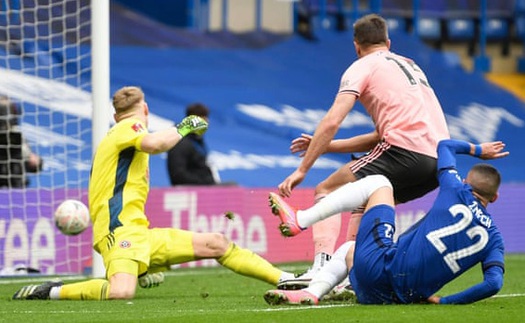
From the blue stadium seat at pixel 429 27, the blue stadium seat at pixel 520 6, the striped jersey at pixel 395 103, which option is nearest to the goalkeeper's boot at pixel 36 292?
the striped jersey at pixel 395 103

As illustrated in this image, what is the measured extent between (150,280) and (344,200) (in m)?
2.09

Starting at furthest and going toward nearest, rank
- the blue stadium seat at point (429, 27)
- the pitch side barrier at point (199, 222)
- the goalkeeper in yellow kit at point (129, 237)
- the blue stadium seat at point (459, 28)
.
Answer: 1. the blue stadium seat at point (459, 28)
2. the blue stadium seat at point (429, 27)
3. the pitch side barrier at point (199, 222)
4. the goalkeeper in yellow kit at point (129, 237)

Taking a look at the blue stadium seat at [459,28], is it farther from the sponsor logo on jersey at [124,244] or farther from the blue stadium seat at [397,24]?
the sponsor logo on jersey at [124,244]

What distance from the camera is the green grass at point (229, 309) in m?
6.75

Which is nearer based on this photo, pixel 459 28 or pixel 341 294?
pixel 341 294

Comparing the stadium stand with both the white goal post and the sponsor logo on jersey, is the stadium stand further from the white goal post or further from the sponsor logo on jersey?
the sponsor logo on jersey

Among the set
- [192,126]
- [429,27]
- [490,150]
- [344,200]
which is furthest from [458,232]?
[429,27]

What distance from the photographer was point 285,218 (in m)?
7.48

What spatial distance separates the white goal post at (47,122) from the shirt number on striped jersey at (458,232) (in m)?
4.43

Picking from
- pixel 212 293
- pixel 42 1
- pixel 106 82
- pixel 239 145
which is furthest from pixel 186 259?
pixel 239 145

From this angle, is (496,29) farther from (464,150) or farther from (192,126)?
(464,150)

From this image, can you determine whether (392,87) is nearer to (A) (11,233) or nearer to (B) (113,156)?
(B) (113,156)

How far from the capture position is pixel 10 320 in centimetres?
714

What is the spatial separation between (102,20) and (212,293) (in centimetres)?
291
